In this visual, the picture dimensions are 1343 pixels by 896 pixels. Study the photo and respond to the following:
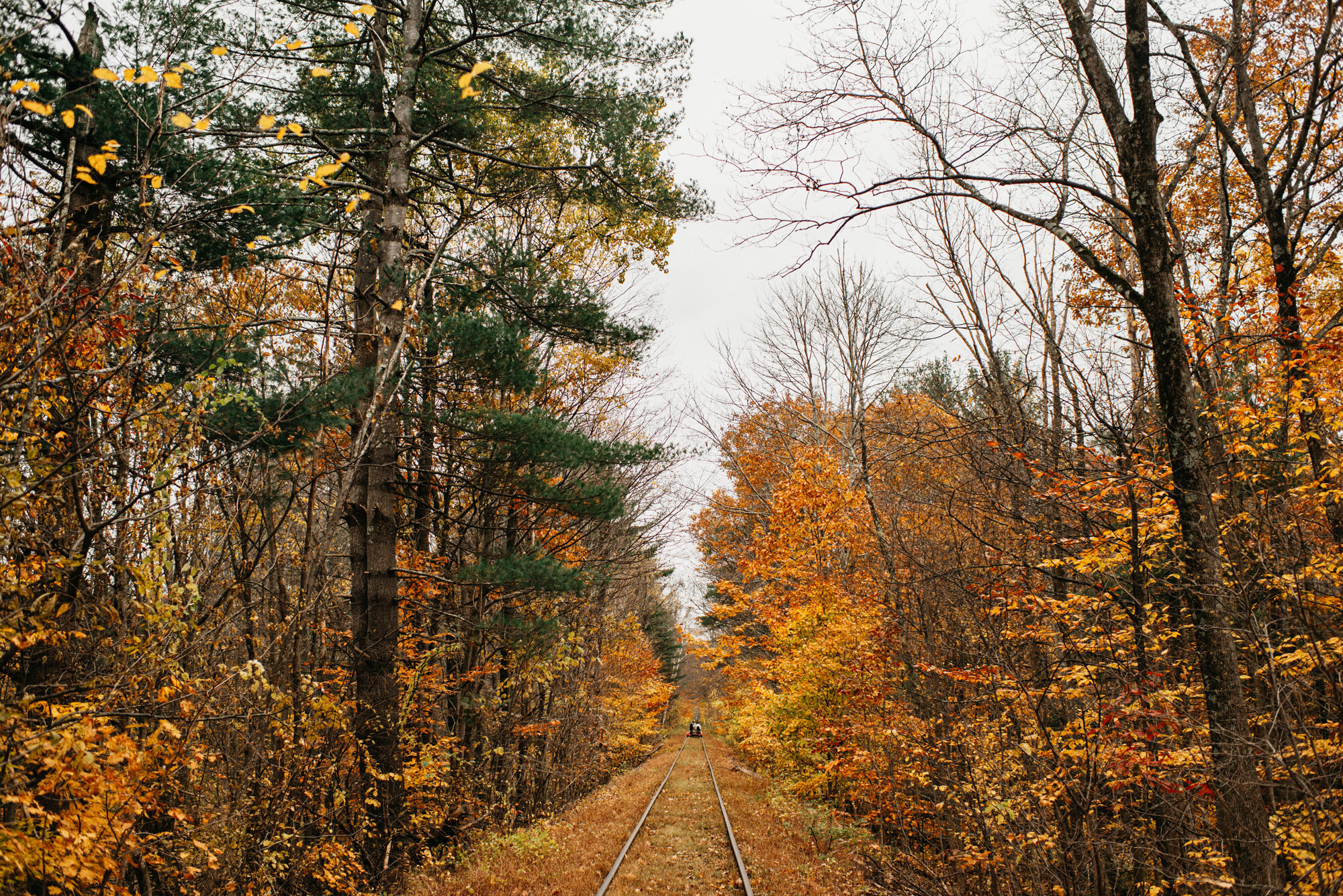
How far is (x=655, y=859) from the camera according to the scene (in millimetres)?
9141

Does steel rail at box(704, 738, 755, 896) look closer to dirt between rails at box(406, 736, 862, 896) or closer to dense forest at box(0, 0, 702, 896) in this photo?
dirt between rails at box(406, 736, 862, 896)

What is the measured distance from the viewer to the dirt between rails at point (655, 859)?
739cm

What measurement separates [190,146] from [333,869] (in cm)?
675

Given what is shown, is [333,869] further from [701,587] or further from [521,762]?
[701,587]

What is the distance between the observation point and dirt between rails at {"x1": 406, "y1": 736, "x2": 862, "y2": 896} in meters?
7.39

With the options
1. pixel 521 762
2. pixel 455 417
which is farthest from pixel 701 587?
pixel 455 417

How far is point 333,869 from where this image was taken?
6.22m

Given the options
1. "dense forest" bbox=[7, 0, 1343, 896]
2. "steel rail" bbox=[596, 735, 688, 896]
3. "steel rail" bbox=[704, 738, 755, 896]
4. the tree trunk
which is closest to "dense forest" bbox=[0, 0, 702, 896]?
"dense forest" bbox=[7, 0, 1343, 896]

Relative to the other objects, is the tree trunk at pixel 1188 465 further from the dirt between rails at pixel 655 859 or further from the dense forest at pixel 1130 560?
the dirt between rails at pixel 655 859

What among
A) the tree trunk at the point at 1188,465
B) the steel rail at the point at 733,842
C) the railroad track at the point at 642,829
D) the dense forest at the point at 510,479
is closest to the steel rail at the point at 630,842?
the railroad track at the point at 642,829

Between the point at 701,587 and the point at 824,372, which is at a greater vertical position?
the point at 824,372

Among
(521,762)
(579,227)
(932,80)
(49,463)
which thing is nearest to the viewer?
(49,463)

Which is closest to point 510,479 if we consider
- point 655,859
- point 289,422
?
point 289,422

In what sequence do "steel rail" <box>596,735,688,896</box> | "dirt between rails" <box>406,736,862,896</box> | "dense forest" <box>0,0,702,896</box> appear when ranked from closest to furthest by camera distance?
"dense forest" <box>0,0,702,896</box>
"dirt between rails" <box>406,736,862,896</box>
"steel rail" <box>596,735,688,896</box>
